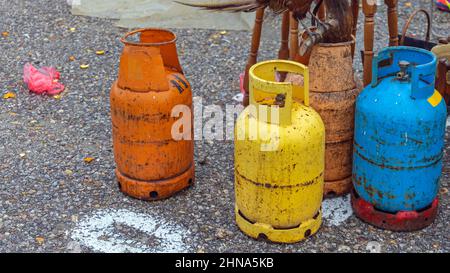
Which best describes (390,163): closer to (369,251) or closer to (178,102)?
(369,251)

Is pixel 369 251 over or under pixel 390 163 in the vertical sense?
under

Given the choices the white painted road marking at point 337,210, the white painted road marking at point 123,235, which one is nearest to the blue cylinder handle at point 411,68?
the white painted road marking at point 337,210

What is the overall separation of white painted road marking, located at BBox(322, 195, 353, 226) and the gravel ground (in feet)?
0.14

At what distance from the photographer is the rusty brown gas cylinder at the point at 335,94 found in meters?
3.57

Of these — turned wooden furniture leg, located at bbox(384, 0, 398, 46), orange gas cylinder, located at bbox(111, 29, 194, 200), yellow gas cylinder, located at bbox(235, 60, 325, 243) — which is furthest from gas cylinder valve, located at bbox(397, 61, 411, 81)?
orange gas cylinder, located at bbox(111, 29, 194, 200)

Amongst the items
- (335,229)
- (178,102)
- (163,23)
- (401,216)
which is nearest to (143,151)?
(178,102)

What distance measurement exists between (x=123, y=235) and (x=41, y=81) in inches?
79.7

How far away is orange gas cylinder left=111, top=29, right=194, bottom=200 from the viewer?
3584 millimetres

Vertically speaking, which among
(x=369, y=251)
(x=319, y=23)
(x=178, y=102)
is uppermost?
(x=319, y=23)

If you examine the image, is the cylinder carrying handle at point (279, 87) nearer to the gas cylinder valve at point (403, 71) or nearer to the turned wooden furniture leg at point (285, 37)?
the gas cylinder valve at point (403, 71)

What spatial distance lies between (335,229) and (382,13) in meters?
3.59

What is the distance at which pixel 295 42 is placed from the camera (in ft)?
13.5

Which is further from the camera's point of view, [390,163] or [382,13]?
[382,13]

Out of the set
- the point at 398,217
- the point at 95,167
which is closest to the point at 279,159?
the point at 398,217
